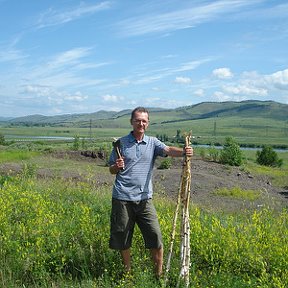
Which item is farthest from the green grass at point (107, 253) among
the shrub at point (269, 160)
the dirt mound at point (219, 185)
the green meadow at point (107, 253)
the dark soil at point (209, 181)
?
the shrub at point (269, 160)

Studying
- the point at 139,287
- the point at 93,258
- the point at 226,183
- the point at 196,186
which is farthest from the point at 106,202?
the point at 226,183

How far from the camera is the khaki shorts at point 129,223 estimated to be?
5.55 meters

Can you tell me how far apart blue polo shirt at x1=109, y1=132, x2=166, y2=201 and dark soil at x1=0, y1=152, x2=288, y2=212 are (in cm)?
738

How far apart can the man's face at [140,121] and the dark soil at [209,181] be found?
7.53 meters

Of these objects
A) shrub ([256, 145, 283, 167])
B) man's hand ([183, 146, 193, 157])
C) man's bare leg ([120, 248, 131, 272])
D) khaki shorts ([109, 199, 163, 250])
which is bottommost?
Result: shrub ([256, 145, 283, 167])

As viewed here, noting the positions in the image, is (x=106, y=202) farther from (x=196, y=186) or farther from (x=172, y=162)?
(x=172, y=162)

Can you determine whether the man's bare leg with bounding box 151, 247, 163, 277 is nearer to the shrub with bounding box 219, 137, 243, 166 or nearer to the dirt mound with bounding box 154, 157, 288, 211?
the dirt mound with bounding box 154, 157, 288, 211

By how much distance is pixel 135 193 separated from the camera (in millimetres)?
5508

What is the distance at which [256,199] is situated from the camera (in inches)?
672

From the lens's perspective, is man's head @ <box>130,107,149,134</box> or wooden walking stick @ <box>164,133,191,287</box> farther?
man's head @ <box>130,107,149,134</box>

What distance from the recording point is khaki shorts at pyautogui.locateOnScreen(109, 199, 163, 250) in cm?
555

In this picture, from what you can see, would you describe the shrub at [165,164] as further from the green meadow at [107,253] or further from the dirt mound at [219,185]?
the green meadow at [107,253]

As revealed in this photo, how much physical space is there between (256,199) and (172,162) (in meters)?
12.4

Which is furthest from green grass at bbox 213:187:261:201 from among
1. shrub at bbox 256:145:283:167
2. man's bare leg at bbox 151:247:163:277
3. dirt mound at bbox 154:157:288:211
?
shrub at bbox 256:145:283:167
